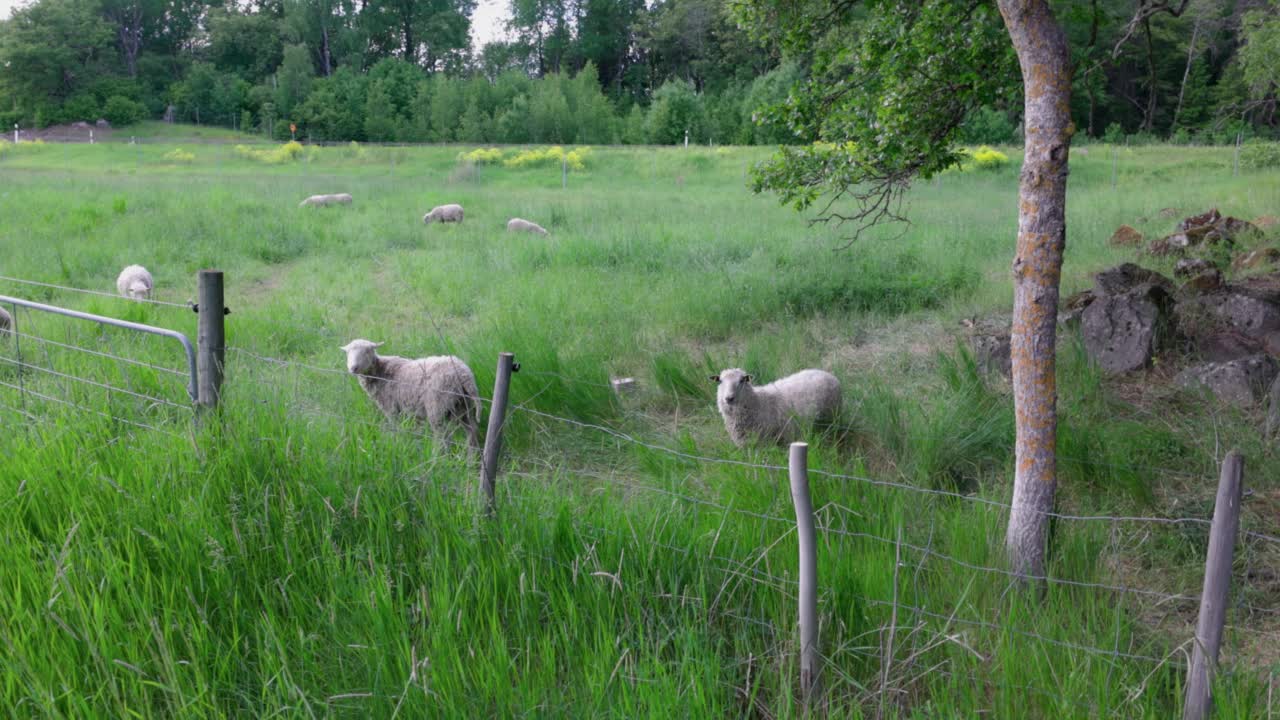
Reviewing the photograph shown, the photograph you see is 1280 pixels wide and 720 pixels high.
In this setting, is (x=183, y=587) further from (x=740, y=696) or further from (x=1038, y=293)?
(x=1038, y=293)

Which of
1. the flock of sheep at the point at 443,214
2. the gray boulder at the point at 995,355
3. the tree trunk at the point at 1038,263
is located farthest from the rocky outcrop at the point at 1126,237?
the tree trunk at the point at 1038,263

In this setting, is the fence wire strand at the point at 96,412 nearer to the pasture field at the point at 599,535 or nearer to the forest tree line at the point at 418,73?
the pasture field at the point at 599,535

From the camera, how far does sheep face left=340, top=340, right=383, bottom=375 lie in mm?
7133

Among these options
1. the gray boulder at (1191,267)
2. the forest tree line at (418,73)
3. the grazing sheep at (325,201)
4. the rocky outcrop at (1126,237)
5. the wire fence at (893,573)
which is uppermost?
the forest tree line at (418,73)

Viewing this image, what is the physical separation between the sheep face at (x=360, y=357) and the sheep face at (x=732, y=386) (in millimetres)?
2803

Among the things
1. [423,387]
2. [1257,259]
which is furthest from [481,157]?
[423,387]

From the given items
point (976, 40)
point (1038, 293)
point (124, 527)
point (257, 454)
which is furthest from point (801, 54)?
point (124, 527)

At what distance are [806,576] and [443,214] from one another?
1786 centimetres

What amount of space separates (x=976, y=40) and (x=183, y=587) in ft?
20.9

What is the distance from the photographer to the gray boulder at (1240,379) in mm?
7148

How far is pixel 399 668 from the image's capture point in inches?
131

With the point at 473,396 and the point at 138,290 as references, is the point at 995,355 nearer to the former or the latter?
the point at 473,396

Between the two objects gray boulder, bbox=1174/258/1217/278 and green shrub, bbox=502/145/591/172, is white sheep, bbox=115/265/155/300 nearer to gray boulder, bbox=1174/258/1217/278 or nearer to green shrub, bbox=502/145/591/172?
gray boulder, bbox=1174/258/1217/278

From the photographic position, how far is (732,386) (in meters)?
6.62
